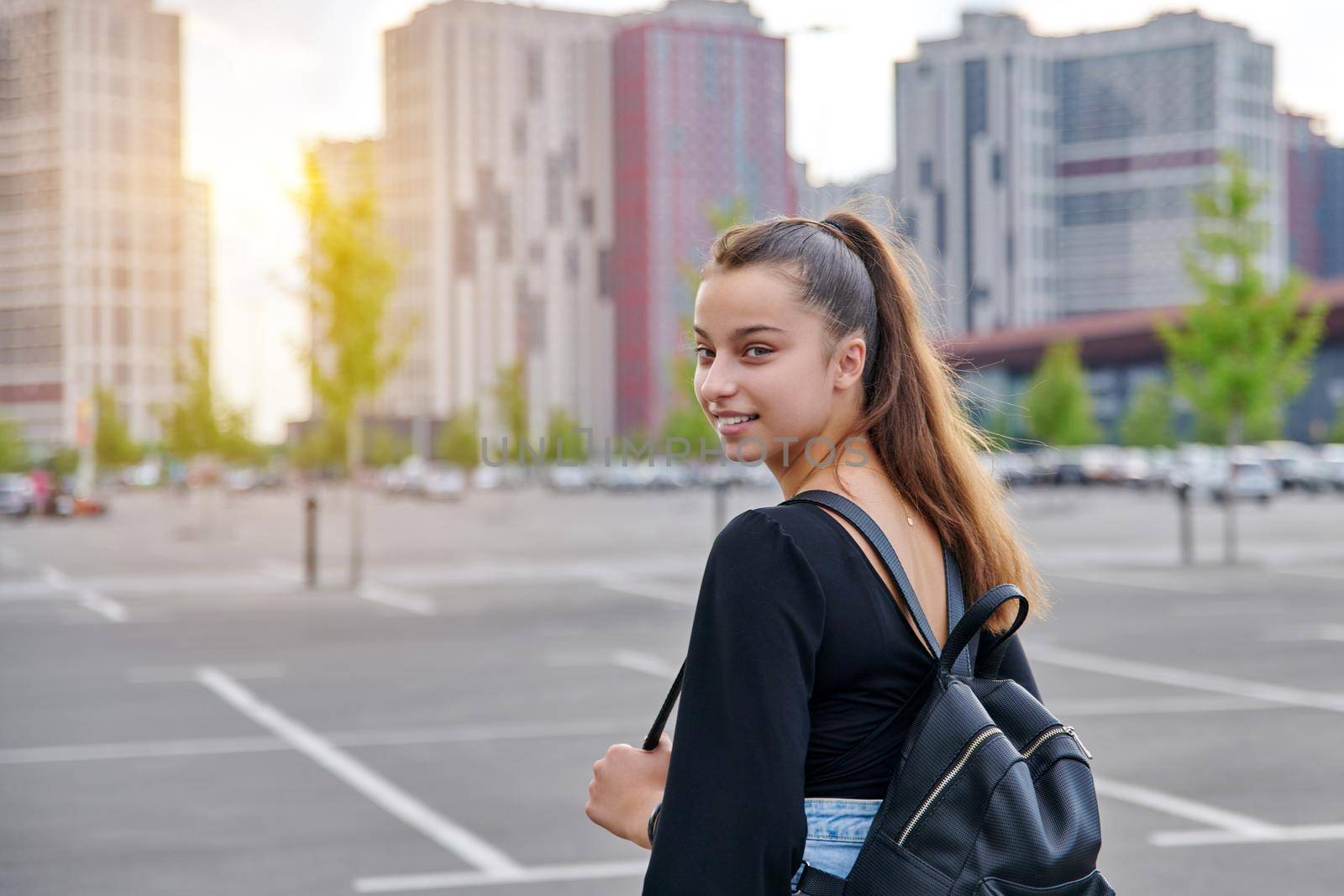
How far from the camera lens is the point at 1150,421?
10050 centimetres

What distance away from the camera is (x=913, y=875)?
6.48ft

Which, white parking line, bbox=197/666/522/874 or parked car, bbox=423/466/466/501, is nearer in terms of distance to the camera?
white parking line, bbox=197/666/522/874

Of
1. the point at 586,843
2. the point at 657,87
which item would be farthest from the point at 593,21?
the point at 586,843

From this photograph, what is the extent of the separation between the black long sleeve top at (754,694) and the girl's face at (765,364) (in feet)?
0.68

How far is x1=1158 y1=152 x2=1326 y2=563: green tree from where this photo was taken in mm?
26625

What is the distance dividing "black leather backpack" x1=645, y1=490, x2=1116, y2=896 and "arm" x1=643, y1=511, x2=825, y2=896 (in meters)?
0.14

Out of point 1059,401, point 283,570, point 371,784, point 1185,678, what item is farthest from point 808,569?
point 1059,401

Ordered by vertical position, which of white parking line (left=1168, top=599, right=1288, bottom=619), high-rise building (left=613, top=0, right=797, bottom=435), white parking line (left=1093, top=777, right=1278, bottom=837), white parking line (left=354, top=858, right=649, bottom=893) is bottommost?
white parking line (left=1168, top=599, right=1288, bottom=619)

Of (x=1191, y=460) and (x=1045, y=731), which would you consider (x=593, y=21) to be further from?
(x=1045, y=731)

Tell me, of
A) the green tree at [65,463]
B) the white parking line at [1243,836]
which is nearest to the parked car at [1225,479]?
the white parking line at [1243,836]

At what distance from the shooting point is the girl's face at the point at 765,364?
7.12 feet

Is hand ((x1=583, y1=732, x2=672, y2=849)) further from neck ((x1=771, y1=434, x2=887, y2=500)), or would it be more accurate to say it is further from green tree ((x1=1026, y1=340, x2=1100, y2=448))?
green tree ((x1=1026, y1=340, x2=1100, y2=448))

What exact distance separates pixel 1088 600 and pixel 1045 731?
1817 cm

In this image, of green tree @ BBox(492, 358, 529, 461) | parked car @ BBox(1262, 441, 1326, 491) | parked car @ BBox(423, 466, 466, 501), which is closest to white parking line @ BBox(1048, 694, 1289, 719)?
green tree @ BBox(492, 358, 529, 461)
